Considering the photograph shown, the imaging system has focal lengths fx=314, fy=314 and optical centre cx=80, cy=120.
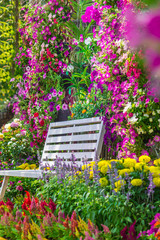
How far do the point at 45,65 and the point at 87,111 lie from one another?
169cm

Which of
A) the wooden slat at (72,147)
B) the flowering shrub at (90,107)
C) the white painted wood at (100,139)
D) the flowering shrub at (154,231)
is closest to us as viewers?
the flowering shrub at (154,231)

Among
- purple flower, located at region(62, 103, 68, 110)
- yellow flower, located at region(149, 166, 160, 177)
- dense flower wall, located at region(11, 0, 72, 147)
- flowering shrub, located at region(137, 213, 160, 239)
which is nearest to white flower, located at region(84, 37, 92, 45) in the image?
dense flower wall, located at region(11, 0, 72, 147)

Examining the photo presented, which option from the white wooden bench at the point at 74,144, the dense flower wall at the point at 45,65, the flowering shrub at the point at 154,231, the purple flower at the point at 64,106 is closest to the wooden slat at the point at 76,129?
the white wooden bench at the point at 74,144

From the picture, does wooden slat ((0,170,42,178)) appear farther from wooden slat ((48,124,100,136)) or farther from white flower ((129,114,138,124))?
white flower ((129,114,138,124))

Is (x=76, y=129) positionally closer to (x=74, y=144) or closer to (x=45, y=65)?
(x=74, y=144)

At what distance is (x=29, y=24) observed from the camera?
610cm

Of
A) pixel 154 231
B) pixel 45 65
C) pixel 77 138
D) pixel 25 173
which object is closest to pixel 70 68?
pixel 45 65

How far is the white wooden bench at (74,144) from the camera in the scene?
3326 mm

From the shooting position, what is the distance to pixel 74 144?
12.2ft

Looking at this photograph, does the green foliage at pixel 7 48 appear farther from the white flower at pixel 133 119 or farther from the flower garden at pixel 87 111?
the white flower at pixel 133 119

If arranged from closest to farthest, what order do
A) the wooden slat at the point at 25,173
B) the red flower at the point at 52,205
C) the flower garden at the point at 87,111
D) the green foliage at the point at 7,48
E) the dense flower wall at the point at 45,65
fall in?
the flower garden at the point at 87,111
the red flower at the point at 52,205
the wooden slat at the point at 25,173
the dense flower wall at the point at 45,65
the green foliage at the point at 7,48

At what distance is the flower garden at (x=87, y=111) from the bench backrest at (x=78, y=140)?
6.7 inches

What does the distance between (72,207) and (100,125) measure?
134cm

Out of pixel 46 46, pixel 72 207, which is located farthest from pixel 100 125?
pixel 46 46
